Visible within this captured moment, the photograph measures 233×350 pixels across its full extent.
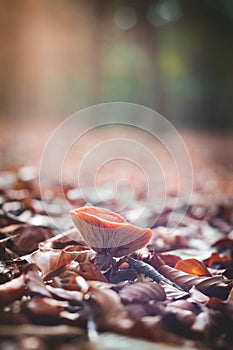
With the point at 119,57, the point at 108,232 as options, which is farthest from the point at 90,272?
the point at 119,57

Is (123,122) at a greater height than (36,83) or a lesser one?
lesser

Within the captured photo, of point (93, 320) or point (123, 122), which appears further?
point (123, 122)

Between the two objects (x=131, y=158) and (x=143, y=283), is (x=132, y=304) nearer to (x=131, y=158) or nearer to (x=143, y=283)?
(x=143, y=283)

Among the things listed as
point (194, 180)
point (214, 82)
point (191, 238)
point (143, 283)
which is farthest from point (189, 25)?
point (143, 283)

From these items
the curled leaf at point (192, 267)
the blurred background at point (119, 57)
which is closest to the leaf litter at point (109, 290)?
the curled leaf at point (192, 267)

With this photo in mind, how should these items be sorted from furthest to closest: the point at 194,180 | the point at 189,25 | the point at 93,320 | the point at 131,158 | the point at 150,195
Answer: the point at 189,25
the point at 131,158
the point at 194,180
the point at 150,195
the point at 93,320

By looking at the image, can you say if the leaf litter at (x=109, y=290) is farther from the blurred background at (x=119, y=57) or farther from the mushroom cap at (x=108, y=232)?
the blurred background at (x=119, y=57)

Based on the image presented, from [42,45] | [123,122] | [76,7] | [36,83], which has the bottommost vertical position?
[123,122]
